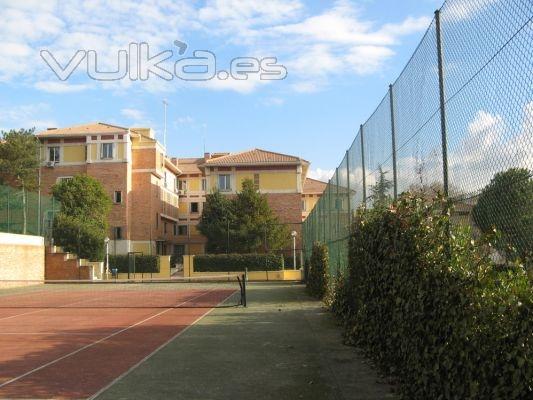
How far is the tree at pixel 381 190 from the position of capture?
8875mm

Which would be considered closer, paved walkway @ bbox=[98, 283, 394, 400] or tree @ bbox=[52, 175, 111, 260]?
paved walkway @ bbox=[98, 283, 394, 400]

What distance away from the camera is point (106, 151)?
194 feet

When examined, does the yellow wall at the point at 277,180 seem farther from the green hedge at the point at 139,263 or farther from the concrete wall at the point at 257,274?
the green hedge at the point at 139,263

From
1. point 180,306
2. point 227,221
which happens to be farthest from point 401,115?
point 227,221

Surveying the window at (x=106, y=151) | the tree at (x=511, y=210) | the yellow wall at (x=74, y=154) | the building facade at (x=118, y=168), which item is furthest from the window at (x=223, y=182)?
the tree at (x=511, y=210)

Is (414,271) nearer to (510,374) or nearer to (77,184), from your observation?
(510,374)

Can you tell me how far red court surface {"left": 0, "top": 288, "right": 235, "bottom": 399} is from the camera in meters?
7.45

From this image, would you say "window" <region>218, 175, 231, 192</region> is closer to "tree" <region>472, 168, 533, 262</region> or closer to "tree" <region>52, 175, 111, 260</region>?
"tree" <region>52, 175, 111, 260</region>

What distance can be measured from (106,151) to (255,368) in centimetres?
5348

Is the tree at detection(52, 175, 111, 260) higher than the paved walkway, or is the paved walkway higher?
the tree at detection(52, 175, 111, 260)

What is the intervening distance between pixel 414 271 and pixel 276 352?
478 cm

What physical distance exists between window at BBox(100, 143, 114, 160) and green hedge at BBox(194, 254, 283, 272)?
16.3 metres

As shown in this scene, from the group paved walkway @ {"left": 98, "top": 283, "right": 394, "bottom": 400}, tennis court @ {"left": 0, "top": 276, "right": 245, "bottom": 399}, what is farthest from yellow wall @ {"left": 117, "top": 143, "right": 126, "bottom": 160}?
paved walkway @ {"left": 98, "top": 283, "right": 394, "bottom": 400}

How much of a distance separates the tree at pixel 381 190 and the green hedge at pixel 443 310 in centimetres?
117
